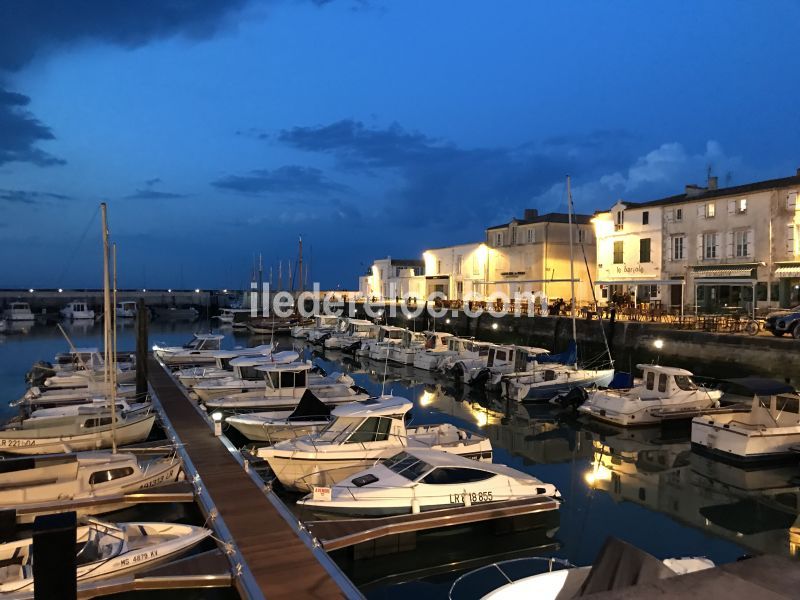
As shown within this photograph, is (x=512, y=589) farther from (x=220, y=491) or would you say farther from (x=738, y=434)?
(x=738, y=434)

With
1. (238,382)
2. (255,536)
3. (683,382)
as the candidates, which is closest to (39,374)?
(238,382)

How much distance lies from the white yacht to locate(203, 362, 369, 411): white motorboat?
30.8 feet

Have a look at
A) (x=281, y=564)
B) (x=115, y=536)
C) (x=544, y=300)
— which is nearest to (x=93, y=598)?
(x=115, y=536)

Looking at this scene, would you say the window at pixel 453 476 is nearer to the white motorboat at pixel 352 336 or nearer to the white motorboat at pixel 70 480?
the white motorboat at pixel 70 480

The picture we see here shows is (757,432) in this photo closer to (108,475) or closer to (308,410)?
(308,410)

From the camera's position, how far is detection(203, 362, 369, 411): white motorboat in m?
23.3

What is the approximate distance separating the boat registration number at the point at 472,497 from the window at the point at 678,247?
108ft

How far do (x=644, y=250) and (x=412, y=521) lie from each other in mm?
36333

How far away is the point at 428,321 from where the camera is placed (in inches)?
2224

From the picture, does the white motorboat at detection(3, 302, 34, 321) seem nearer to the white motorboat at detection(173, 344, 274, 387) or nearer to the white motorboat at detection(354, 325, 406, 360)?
the white motorboat at detection(354, 325, 406, 360)

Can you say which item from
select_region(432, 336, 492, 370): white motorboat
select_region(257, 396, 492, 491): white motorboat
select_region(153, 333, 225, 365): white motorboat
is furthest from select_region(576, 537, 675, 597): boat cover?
select_region(153, 333, 225, 365): white motorboat

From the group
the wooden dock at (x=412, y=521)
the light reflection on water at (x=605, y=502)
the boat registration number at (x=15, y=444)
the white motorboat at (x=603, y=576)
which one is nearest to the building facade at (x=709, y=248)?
the light reflection on water at (x=605, y=502)

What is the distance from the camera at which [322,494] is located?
12.2m

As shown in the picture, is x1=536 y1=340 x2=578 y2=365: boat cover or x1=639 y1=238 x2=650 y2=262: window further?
x1=639 y1=238 x2=650 y2=262: window
